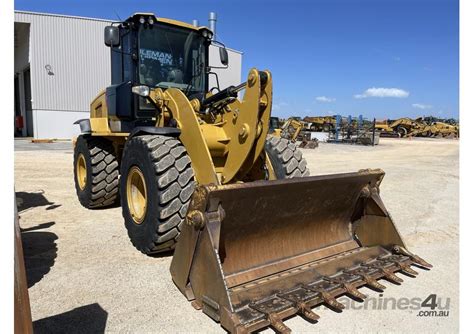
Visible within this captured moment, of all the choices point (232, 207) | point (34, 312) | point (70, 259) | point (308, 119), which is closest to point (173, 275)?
point (232, 207)

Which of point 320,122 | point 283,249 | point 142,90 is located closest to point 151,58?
point 142,90

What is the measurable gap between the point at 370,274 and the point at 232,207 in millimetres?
1446

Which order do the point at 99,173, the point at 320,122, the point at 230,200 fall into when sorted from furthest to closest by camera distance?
the point at 320,122 → the point at 99,173 → the point at 230,200

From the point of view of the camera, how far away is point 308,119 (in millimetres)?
40281

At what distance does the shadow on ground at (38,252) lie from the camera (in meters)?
3.68

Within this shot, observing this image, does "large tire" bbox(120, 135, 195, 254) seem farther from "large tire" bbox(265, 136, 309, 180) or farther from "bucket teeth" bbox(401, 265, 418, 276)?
"bucket teeth" bbox(401, 265, 418, 276)

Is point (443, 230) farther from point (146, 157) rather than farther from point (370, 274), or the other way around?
point (146, 157)

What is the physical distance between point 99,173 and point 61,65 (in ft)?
65.8

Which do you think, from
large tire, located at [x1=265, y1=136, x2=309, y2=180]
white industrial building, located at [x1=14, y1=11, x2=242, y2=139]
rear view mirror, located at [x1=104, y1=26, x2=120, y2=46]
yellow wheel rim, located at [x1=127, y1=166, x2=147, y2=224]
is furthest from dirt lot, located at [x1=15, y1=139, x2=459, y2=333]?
white industrial building, located at [x1=14, y1=11, x2=242, y2=139]

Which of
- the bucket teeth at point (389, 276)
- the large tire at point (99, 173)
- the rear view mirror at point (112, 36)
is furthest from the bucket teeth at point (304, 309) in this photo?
the large tire at point (99, 173)

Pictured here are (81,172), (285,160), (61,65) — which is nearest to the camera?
(285,160)

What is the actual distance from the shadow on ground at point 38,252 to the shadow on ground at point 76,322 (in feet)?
2.32

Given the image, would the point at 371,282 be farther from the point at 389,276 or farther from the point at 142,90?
the point at 142,90

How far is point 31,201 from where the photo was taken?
6.92 m
